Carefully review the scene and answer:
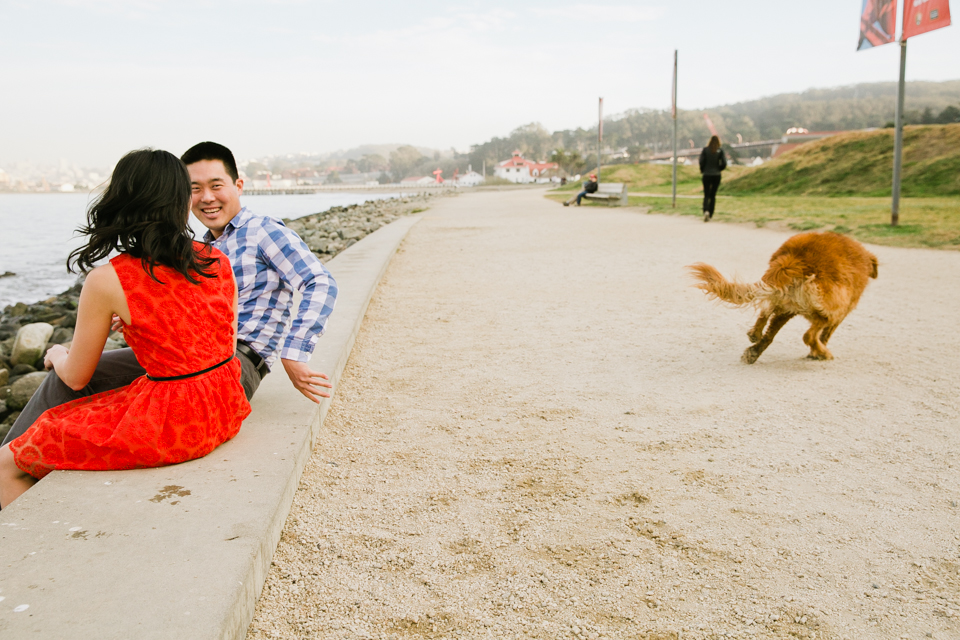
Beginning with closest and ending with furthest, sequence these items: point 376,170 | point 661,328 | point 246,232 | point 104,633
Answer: point 104,633 → point 246,232 → point 661,328 → point 376,170

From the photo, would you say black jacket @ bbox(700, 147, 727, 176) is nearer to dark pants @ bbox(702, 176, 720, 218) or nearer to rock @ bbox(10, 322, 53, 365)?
dark pants @ bbox(702, 176, 720, 218)

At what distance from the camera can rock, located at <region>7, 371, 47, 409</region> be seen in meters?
5.01

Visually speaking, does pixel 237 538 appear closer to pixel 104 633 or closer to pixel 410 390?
pixel 104 633

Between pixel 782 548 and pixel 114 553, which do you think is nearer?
pixel 114 553

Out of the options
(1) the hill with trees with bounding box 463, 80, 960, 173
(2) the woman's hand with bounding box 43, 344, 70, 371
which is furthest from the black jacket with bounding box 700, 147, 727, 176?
(1) the hill with trees with bounding box 463, 80, 960, 173

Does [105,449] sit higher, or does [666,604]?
[105,449]

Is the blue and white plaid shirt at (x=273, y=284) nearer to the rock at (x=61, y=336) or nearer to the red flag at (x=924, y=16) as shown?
the rock at (x=61, y=336)

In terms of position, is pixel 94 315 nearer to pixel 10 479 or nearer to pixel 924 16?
pixel 10 479

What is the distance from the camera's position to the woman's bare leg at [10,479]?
7.98 feet

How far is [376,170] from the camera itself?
191625 millimetres

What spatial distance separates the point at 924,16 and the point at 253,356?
12.4 meters

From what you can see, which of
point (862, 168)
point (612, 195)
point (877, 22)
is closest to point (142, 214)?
point (877, 22)

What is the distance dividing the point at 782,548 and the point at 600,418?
138 centimetres

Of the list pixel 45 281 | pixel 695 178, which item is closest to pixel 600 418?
pixel 45 281
